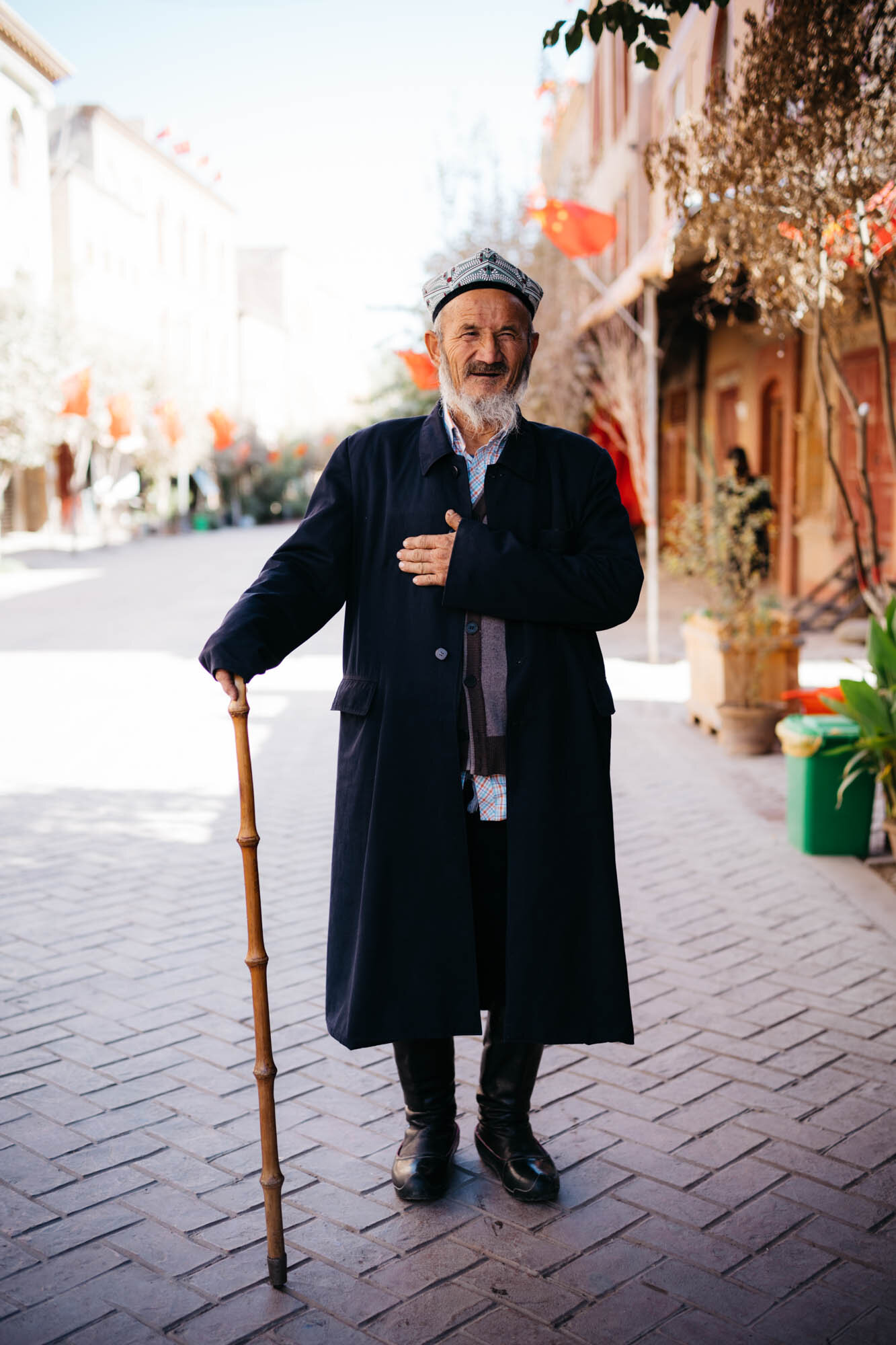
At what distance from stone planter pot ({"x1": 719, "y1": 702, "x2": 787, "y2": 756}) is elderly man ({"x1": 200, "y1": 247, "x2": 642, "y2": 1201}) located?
497cm

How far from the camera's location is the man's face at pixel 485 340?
271 cm

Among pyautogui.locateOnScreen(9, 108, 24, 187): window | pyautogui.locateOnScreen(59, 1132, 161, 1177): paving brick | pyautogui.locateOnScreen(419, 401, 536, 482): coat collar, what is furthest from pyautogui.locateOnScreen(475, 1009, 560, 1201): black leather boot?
pyautogui.locateOnScreen(9, 108, 24, 187): window

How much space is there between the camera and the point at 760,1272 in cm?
259

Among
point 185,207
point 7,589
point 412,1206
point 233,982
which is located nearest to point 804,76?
point 233,982

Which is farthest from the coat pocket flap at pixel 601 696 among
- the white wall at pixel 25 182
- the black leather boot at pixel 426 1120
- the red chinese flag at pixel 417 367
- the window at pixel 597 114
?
the white wall at pixel 25 182

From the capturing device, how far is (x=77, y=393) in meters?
26.3

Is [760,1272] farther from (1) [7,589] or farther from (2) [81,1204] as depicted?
(1) [7,589]

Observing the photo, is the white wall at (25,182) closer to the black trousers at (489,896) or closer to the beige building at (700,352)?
the beige building at (700,352)

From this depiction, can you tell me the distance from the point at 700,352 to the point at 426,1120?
18.1m

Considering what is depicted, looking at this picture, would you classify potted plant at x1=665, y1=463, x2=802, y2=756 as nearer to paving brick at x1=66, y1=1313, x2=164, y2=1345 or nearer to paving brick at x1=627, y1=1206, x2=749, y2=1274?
paving brick at x1=627, y1=1206, x2=749, y2=1274

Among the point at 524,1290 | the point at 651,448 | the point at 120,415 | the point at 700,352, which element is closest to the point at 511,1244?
the point at 524,1290

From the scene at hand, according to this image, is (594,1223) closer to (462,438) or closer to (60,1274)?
(60,1274)

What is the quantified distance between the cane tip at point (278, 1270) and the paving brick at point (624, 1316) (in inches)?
22.8

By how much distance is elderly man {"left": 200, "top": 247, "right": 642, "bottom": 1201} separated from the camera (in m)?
2.69
